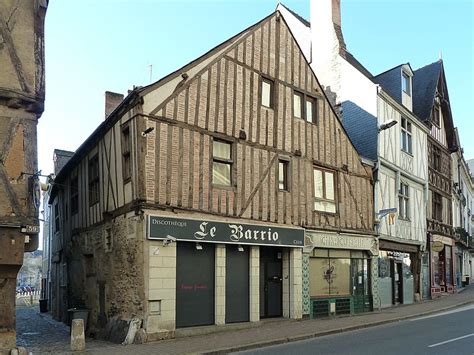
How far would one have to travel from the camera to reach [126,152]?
13.3m

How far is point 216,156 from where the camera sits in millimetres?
14125

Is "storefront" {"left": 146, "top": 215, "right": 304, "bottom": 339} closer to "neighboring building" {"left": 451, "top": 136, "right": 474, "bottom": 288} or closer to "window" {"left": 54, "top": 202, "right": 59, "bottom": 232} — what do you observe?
"window" {"left": 54, "top": 202, "right": 59, "bottom": 232}

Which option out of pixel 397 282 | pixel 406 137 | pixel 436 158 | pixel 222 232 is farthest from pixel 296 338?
pixel 436 158

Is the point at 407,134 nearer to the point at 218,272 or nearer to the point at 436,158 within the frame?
the point at 436,158

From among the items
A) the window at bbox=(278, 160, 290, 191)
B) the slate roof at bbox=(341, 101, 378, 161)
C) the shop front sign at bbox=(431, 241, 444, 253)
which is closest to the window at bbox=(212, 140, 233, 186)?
the window at bbox=(278, 160, 290, 191)

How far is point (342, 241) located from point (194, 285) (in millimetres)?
6725

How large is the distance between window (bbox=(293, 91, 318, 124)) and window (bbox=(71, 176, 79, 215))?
815cm

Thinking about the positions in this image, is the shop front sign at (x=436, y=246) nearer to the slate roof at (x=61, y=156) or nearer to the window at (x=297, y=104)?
the window at (x=297, y=104)

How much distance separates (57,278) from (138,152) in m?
12.3

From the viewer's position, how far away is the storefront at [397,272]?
20.4 metres

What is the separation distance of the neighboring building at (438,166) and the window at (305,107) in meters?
10.9

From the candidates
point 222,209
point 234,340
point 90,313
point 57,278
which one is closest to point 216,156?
point 222,209

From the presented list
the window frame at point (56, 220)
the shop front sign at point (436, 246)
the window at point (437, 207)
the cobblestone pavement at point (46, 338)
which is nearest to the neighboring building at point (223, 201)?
the cobblestone pavement at point (46, 338)

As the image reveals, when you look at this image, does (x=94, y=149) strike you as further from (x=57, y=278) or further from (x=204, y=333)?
(x=57, y=278)
